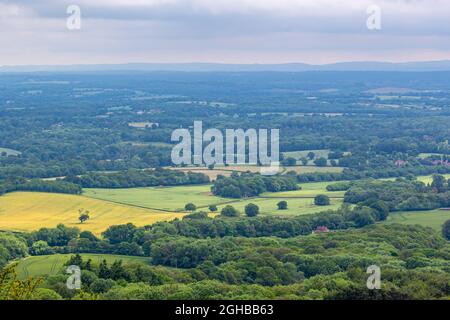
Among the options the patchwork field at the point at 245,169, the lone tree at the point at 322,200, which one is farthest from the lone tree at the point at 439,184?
the patchwork field at the point at 245,169

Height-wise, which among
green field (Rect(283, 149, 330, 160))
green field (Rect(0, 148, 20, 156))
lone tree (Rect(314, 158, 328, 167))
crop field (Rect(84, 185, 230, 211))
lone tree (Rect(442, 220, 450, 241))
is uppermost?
lone tree (Rect(442, 220, 450, 241))

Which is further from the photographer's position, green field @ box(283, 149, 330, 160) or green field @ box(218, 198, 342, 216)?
green field @ box(283, 149, 330, 160)

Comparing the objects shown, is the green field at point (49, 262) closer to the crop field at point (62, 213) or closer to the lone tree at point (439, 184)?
the crop field at point (62, 213)

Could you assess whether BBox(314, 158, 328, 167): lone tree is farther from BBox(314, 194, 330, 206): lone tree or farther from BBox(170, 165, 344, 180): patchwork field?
BBox(314, 194, 330, 206): lone tree

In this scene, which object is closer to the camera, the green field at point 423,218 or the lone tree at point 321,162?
the green field at point 423,218

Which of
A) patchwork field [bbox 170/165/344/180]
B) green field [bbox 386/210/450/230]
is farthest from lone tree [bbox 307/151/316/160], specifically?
green field [bbox 386/210/450/230]
